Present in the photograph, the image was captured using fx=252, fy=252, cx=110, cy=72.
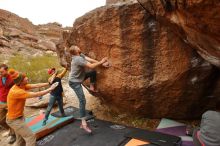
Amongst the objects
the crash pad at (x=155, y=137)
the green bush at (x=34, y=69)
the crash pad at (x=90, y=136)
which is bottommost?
the crash pad at (x=90, y=136)

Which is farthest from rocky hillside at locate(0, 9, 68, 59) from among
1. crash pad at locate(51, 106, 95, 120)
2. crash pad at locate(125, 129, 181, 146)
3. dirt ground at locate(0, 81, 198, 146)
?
crash pad at locate(125, 129, 181, 146)

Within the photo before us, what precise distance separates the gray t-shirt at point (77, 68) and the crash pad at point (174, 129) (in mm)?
2291

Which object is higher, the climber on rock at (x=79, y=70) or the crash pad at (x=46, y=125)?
the climber on rock at (x=79, y=70)

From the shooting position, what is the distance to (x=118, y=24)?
230 inches

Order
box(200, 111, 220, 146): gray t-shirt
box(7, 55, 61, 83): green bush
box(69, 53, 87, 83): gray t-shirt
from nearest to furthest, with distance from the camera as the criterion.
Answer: box(200, 111, 220, 146): gray t-shirt → box(69, 53, 87, 83): gray t-shirt → box(7, 55, 61, 83): green bush

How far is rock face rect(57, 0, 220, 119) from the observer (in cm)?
555

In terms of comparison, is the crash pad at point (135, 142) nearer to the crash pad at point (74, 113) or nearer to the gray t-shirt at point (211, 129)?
the gray t-shirt at point (211, 129)

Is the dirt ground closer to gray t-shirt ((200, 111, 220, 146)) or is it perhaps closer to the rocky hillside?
gray t-shirt ((200, 111, 220, 146))

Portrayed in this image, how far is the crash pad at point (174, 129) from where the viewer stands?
5.58m

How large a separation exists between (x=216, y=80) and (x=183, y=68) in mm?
1015

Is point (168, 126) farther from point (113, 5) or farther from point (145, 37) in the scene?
point (113, 5)

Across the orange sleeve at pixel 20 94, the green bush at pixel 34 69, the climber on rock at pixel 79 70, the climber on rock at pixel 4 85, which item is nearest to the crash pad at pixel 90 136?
the climber on rock at pixel 79 70

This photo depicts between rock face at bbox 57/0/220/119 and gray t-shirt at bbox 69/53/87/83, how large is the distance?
2.17 feet

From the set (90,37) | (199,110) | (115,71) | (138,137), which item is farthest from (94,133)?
(199,110)
